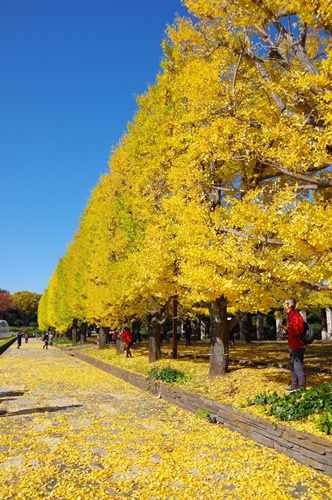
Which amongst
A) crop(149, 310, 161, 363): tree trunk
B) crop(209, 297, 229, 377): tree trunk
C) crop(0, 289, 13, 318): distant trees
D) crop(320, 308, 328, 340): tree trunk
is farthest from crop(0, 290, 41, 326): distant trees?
crop(209, 297, 229, 377): tree trunk

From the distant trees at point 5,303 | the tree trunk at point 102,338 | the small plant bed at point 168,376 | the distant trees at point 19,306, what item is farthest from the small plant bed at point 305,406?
the distant trees at point 19,306

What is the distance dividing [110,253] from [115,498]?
15.2 meters

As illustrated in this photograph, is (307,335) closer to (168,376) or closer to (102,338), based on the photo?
(168,376)

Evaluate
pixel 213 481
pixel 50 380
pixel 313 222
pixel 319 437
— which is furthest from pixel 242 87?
pixel 50 380

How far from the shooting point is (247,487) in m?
4.50

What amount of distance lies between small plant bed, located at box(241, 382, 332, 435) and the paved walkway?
606mm

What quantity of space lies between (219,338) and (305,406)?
4.70m

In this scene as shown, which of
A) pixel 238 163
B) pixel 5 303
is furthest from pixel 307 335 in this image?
pixel 5 303

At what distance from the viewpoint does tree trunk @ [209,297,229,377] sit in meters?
10.7

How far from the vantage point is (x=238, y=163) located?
34.5 feet

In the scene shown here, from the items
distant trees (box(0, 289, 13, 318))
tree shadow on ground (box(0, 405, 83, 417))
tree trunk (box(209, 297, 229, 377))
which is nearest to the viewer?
tree shadow on ground (box(0, 405, 83, 417))

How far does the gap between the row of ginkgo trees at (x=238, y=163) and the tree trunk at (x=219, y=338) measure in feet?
0.09

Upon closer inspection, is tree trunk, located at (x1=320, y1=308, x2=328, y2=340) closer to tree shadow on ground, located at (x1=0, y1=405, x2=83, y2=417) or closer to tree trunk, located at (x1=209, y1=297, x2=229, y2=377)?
tree trunk, located at (x1=209, y1=297, x2=229, y2=377)

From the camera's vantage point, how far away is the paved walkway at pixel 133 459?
4430 millimetres
